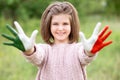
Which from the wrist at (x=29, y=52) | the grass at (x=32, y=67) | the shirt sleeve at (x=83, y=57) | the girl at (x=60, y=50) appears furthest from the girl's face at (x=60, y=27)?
the grass at (x=32, y=67)

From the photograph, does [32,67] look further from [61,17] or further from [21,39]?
[21,39]

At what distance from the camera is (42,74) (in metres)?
3.39

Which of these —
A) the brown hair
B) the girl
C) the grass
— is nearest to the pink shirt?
the girl

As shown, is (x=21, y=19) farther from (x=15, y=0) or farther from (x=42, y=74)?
(x=42, y=74)

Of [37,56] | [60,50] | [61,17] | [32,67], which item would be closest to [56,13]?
[61,17]

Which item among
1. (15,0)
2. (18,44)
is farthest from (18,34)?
(15,0)

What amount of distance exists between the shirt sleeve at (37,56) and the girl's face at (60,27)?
5.9 inches

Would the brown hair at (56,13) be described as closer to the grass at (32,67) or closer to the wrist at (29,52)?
the wrist at (29,52)

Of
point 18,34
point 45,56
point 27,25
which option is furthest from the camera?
point 27,25

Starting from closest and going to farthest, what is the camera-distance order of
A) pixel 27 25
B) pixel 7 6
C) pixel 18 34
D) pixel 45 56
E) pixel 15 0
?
pixel 18 34, pixel 45 56, pixel 15 0, pixel 27 25, pixel 7 6

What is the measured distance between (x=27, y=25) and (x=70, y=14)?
7.74 m

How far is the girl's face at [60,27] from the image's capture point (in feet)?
11.1

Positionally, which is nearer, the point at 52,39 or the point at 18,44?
the point at 18,44

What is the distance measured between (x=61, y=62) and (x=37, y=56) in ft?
0.64
